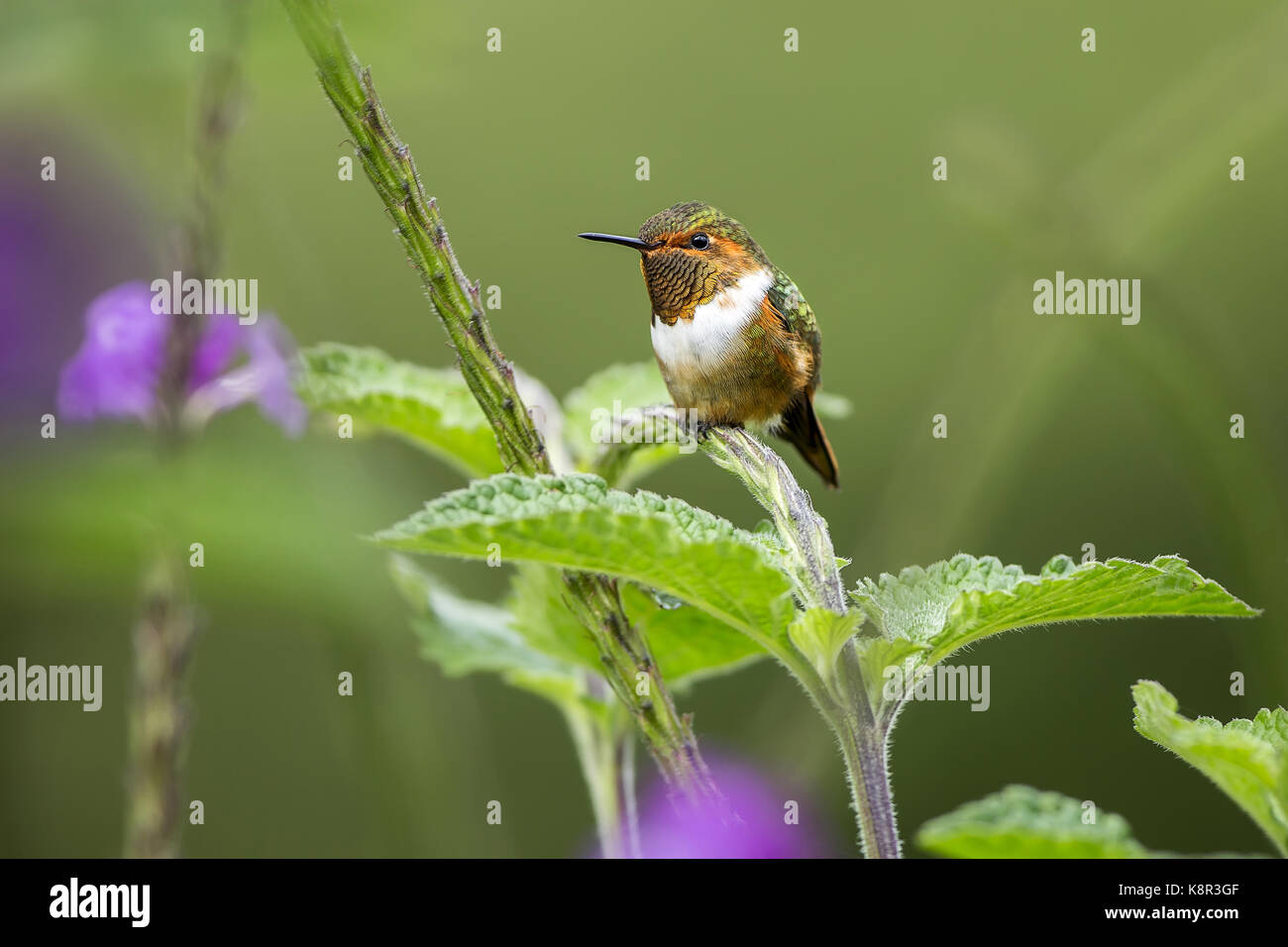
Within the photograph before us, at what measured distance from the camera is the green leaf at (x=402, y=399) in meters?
1.36

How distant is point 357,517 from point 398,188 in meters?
0.61

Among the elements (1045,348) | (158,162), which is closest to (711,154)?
(158,162)

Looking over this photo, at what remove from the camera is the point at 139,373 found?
1.35 m

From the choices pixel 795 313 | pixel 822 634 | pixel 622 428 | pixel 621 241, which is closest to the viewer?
pixel 822 634

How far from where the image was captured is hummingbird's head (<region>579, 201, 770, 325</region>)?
1569 mm

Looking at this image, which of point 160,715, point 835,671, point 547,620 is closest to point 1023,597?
point 835,671

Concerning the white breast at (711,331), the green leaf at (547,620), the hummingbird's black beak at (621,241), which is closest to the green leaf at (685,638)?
the green leaf at (547,620)

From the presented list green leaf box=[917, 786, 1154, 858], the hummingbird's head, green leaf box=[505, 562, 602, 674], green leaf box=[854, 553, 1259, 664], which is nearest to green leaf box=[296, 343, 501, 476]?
green leaf box=[505, 562, 602, 674]

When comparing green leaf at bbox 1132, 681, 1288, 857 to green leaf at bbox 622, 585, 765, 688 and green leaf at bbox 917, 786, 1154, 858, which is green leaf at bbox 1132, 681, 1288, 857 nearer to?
green leaf at bbox 917, 786, 1154, 858

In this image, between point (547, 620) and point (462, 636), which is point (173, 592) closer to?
point (547, 620)

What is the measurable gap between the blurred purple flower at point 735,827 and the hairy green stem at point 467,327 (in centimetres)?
3

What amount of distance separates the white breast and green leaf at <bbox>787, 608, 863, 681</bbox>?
2.02ft

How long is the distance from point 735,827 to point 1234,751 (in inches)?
13.9
